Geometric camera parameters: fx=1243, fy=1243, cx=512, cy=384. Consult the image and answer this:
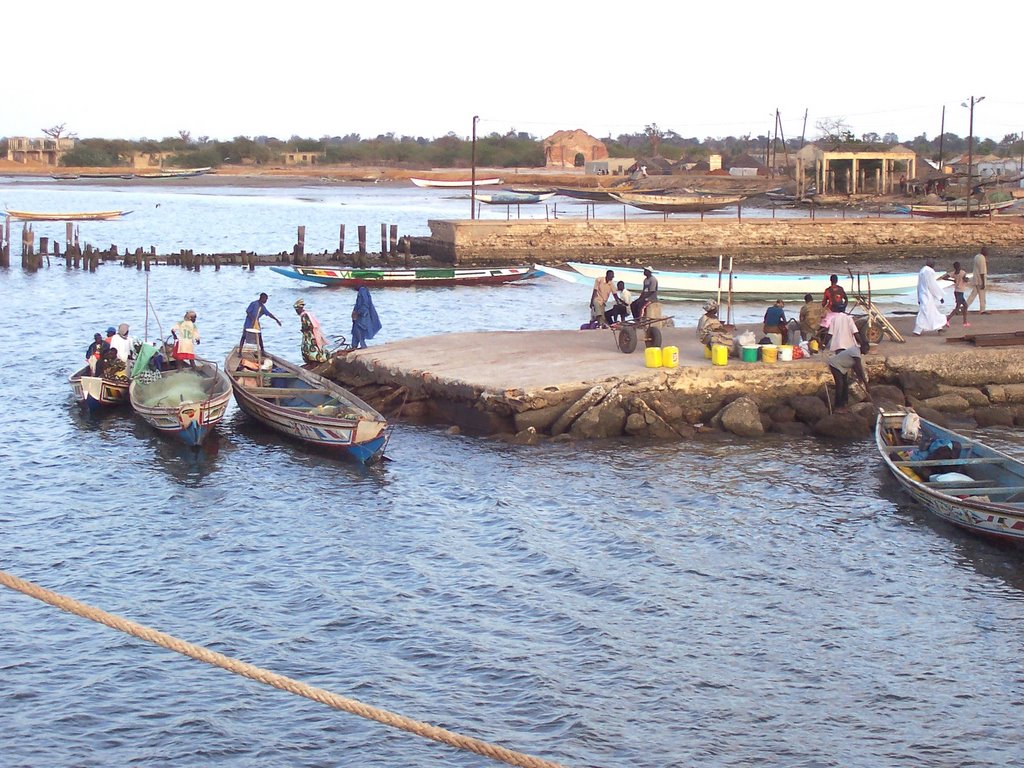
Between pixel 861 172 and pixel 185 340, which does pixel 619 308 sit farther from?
pixel 861 172

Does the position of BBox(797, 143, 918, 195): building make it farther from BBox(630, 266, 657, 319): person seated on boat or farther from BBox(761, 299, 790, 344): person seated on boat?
BBox(761, 299, 790, 344): person seated on boat

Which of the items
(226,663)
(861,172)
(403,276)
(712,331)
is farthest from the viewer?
(861,172)

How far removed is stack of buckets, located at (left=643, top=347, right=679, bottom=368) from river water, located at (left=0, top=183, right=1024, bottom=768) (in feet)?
5.61

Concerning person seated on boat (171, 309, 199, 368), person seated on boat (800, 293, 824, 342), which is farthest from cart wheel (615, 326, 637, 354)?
person seated on boat (171, 309, 199, 368)

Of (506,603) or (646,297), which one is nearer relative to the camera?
(506,603)

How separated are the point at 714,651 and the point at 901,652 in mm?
1916

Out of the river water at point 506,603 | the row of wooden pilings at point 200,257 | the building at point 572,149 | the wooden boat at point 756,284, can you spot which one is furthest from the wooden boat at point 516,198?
the building at point 572,149

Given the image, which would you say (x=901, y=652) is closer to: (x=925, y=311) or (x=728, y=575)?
(x=728, y=575)

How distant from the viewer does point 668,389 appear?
21219 millimetres

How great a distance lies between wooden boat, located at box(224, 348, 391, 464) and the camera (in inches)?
762

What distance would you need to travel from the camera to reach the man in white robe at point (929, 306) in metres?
23.8

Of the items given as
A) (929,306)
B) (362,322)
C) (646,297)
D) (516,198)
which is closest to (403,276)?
(362,322)

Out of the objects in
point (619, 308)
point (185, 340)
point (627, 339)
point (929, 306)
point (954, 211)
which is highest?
point (954, 211)

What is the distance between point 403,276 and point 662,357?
25.8m
